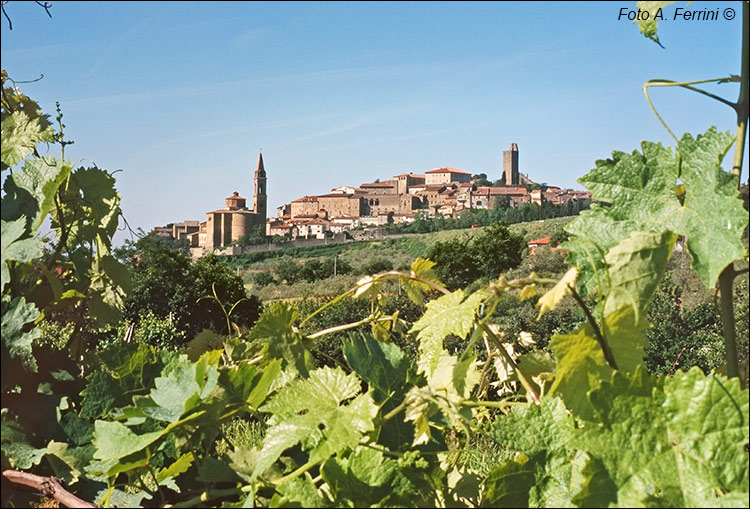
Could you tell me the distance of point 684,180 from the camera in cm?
58

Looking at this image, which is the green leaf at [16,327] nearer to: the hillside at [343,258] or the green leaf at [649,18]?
the green leaf at [649,18]

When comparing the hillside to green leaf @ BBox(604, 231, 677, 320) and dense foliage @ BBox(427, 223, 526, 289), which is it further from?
green leaf @ BBox(604, 231, 677, 320)

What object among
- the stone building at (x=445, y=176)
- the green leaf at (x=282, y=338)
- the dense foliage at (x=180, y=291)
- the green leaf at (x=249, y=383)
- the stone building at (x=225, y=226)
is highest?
the stone building at (x=445, y=176)

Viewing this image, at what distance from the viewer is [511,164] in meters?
75.7

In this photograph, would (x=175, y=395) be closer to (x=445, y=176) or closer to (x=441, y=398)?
(x=441, y=398)

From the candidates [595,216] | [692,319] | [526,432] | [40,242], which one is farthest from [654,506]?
[692,319]

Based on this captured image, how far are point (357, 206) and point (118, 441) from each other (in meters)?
64.3

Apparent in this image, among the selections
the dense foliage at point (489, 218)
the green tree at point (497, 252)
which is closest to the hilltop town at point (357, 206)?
the dense foliage at point (489, 218)

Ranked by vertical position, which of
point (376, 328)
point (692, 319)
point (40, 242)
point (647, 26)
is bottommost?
point (692, 319)

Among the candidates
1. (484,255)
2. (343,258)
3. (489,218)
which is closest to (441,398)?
(484,255)

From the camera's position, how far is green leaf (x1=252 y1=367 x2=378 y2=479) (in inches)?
22.3

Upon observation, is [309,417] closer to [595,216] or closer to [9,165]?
[595,216]

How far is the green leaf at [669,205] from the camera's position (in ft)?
1.72

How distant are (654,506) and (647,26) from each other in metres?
0.43
